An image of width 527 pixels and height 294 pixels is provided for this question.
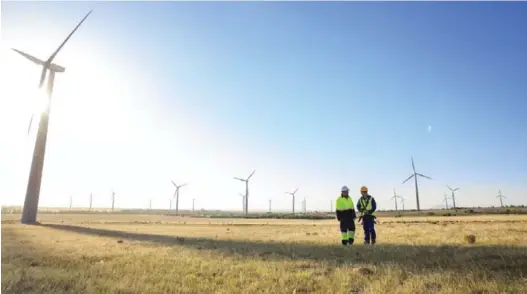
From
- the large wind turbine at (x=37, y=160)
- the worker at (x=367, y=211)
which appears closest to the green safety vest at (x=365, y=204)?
the worker at (x=367, y=211)

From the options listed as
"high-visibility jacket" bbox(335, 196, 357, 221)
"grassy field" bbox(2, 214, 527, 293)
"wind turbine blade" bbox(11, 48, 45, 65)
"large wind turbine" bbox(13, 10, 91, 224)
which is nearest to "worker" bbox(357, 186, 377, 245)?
"high-visibility jacket" bbox(335, 196, 357, 221)

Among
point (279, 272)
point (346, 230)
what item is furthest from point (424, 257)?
point (346, 230)

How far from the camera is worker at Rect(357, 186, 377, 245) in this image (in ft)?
57.9

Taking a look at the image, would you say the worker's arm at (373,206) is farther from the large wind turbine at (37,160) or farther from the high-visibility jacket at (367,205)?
the large wind turbine at (37,160)

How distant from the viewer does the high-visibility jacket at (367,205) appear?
17594mm

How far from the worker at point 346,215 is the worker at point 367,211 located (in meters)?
0.45

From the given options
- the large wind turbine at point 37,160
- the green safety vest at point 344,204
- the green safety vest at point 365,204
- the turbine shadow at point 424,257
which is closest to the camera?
the turbine shadow at point 424,257

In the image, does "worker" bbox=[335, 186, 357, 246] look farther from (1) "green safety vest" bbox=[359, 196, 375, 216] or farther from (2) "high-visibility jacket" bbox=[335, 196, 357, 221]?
(1) "green safety vest" bbox=[359, 196, 375, 216]

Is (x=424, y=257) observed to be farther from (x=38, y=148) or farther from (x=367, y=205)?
(x=38, y=148)

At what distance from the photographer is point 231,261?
13.2 metres

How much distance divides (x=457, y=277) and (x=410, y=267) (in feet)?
5.47

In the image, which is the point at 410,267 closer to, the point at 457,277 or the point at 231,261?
the point at 457,277

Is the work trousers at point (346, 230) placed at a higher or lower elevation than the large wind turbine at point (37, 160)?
lower

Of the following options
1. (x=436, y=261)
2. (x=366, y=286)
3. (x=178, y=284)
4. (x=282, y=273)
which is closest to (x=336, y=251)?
(x=436, y=261)
